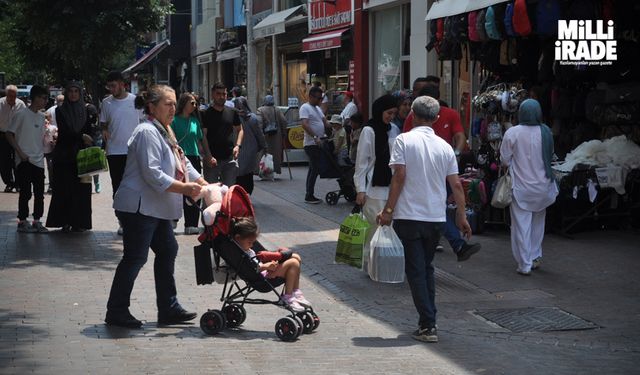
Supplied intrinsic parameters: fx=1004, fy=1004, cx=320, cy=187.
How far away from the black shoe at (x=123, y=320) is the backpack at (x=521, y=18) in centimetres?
698

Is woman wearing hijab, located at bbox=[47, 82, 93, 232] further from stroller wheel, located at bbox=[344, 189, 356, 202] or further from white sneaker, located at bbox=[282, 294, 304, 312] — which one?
white sneaker, located at bbox=[282, 294, 304, 312]

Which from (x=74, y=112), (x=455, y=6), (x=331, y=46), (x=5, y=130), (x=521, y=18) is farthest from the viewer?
(x=331, y=46)

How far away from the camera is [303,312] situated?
7.27 m

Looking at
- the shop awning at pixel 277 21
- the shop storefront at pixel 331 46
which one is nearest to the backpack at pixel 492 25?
the shop storefront at pixel 331 46

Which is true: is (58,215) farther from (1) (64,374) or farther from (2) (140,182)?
(1) (64,374)

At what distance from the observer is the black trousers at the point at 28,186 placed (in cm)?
1252

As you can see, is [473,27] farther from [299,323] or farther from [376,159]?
[299,323]

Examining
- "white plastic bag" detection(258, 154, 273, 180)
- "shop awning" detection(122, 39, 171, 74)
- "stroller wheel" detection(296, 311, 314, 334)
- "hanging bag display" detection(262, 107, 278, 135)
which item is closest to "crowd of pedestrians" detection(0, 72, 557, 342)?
"stroller wheel" detection(296, 311, 314, 334)

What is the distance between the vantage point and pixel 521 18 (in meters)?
12.5

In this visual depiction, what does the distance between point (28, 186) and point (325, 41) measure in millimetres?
12790

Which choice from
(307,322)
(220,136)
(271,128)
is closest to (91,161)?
(220,136)

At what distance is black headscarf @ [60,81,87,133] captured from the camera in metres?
12.1

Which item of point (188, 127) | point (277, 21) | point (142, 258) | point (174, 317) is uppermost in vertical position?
point (277, 21)

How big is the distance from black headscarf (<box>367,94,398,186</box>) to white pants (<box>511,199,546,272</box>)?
158 cm
